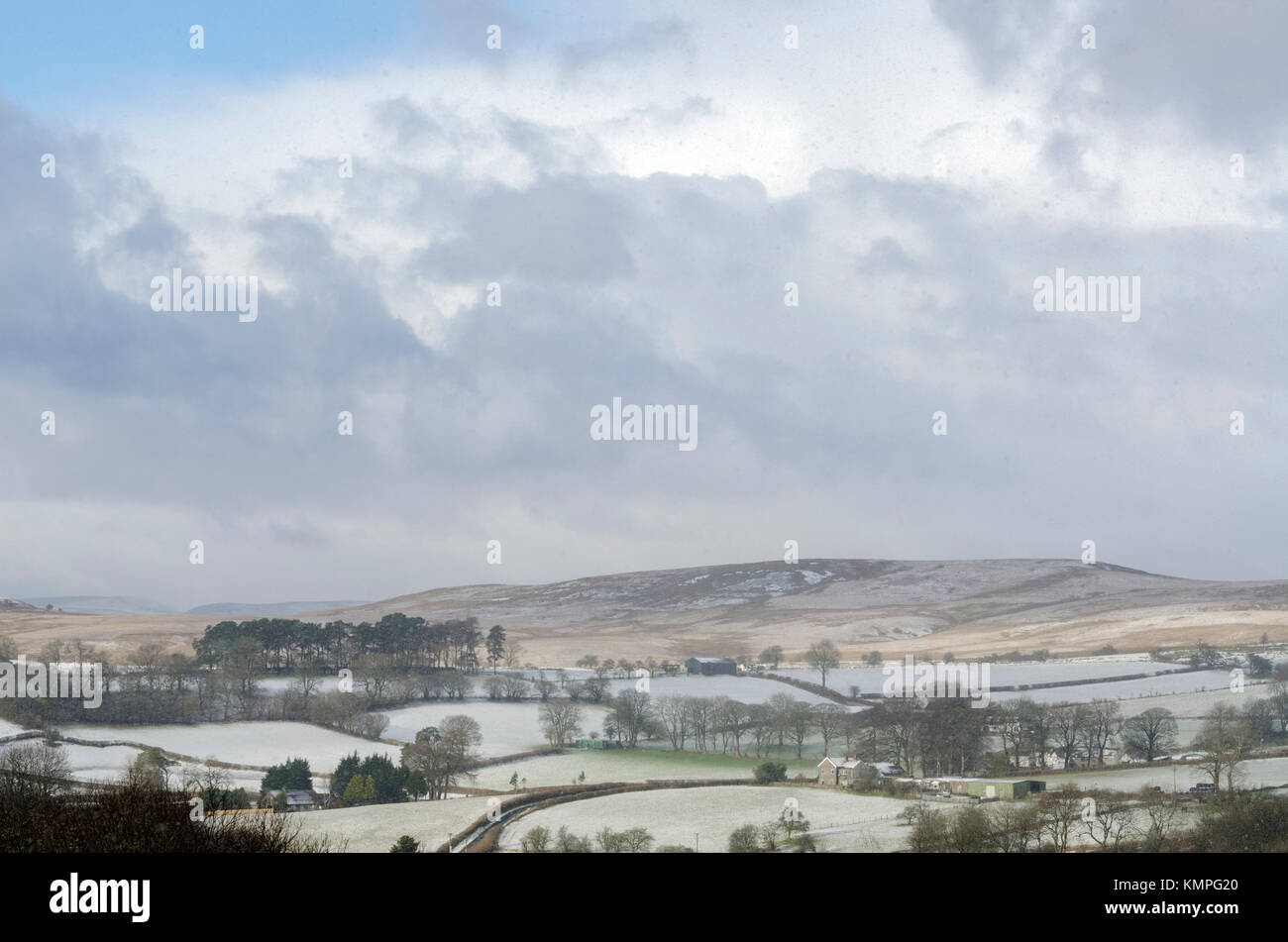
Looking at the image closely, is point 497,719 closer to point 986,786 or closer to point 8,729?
point 986,786

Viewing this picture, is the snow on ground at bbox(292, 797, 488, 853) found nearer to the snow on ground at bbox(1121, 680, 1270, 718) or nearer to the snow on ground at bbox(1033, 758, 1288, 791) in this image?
the snow on ground at bbox(1033, 758, 1288, 791)

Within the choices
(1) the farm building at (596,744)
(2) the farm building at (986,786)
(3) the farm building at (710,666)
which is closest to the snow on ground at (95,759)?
(1) the farm building at (596,744)

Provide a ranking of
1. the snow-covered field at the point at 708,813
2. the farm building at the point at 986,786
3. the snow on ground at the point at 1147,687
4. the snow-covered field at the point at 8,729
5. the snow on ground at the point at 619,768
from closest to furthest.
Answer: the farm building at the point at 986,786 < the snow-covered field at the point at 708,813 < the snow on ground at the point at 1147,687 < the snow on ground at the point at 619,768 < the snow-covered field at the point at 8,729

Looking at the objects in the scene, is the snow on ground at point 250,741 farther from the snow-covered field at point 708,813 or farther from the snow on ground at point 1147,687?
the snow on ground at point 1147,687

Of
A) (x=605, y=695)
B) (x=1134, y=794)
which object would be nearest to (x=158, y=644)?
(x=605, y=695)

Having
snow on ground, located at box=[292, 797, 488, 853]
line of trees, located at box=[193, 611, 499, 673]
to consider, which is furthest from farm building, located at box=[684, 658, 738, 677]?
snow on ground, located at box=[292, 797, 488, 853]

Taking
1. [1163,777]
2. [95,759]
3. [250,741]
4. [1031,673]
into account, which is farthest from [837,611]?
[95,759]

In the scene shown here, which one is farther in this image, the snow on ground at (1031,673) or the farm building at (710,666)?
the farm building at (710,666)
